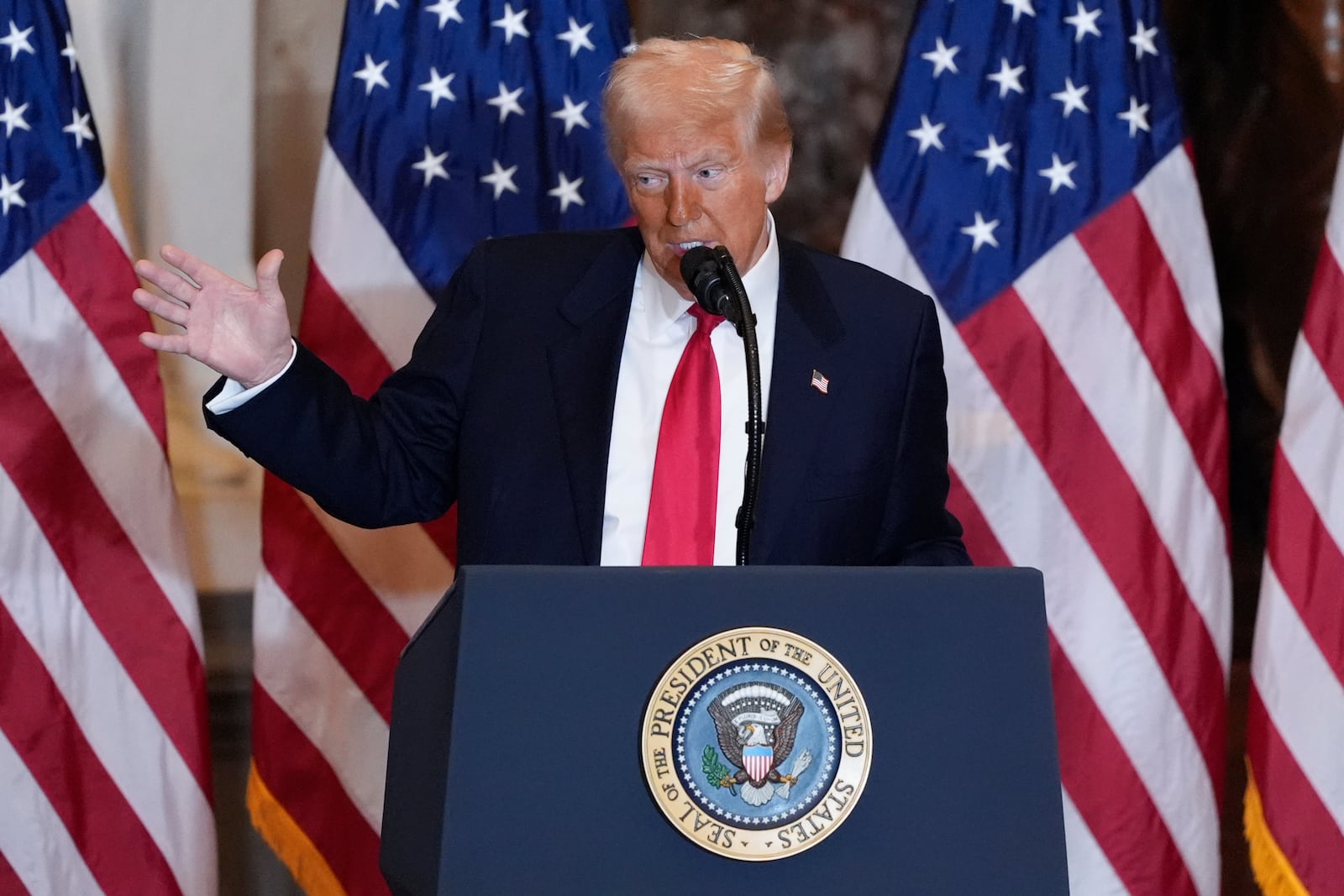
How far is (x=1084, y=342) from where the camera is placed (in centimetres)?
262

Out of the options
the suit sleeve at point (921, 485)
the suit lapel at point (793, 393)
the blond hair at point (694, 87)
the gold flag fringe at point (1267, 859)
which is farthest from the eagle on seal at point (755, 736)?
the gold flag fringe at point (1267, 859)

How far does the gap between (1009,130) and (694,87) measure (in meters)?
1.12

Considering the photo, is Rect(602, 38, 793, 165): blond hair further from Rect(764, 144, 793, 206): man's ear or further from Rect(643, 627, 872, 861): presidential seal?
Rect(643, 627, 872, 861): presidential seal

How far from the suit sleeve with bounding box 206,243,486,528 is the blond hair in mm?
285

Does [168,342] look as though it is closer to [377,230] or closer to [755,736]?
[755,736]

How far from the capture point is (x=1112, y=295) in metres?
2.61

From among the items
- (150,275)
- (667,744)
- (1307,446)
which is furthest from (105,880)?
(1307,446)

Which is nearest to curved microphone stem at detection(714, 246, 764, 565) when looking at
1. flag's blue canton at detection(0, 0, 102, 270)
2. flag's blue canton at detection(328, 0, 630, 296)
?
flag's blue canton at detection(328, 0, 630, 296)

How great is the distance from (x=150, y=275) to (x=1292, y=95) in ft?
7.43

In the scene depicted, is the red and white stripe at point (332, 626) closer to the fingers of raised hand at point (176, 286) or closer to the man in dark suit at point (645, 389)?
the man in dark suit at point (645, 389)

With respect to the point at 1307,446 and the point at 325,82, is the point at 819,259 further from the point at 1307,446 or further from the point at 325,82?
the point at 325,82

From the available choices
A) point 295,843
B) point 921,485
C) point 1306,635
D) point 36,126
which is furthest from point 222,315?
point 1306,635

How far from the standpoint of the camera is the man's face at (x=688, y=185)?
5.50 ft

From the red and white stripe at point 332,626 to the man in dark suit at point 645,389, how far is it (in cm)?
78
